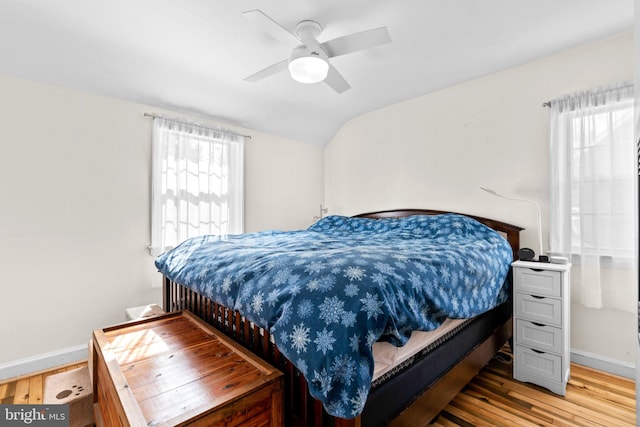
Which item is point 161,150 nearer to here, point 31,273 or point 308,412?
point 31,273

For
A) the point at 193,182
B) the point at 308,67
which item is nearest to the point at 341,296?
the point at 308,67

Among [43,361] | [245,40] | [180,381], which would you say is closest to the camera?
[180,381]

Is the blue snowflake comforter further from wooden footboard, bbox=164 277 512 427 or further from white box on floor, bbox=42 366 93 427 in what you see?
white box on floor, bbox=42 366 93 427

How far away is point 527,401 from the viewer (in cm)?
182

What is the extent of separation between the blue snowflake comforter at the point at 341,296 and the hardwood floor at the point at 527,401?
1.91 feet

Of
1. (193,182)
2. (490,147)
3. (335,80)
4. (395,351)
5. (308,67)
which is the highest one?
(335,80)

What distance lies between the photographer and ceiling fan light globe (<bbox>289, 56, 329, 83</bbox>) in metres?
1.86

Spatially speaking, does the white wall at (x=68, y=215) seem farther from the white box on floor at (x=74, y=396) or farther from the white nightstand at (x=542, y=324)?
the white nightstand at (x=542, y=324)

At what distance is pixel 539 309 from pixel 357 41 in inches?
84.5

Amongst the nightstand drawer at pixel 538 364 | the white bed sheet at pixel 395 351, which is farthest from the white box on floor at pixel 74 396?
the nightstand drawer at pixel 538 364

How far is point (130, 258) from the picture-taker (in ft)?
9.18

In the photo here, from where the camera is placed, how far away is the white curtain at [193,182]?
9.57 ft

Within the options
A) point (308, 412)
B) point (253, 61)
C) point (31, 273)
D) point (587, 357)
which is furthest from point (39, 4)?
point (587, 357)

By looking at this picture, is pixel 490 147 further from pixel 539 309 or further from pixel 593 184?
pixel 539 309
